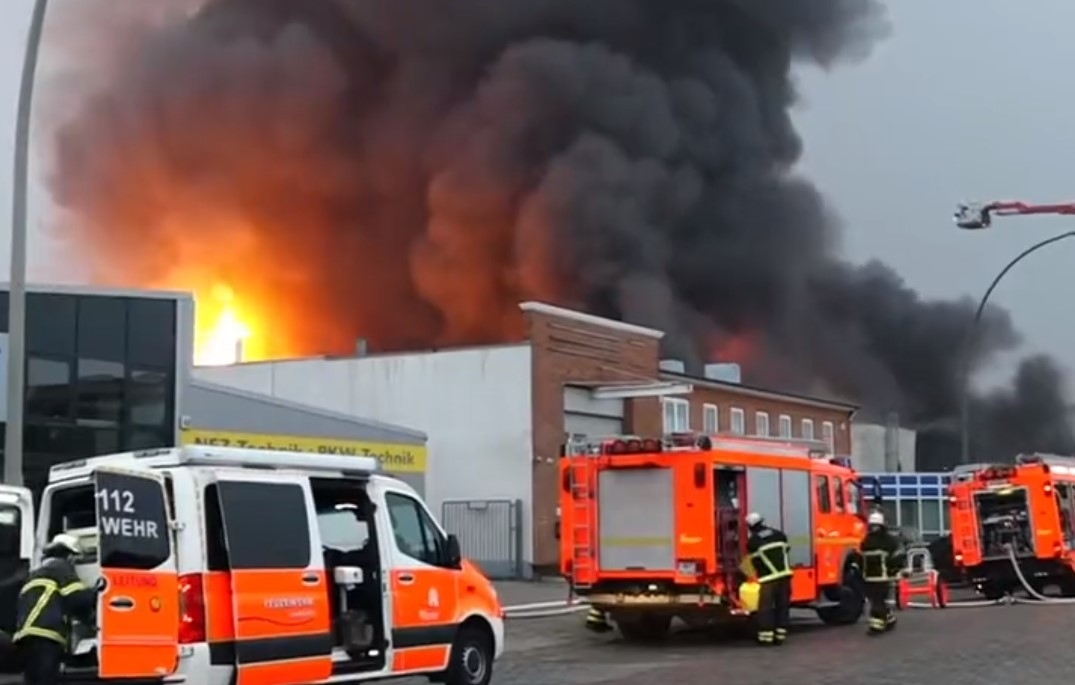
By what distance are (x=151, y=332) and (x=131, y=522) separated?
13478mm

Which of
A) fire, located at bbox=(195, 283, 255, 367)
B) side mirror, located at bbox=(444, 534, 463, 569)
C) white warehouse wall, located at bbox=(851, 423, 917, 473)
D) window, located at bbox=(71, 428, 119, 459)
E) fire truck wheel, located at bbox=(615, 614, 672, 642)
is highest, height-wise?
fire, located at bbox=(195, 283, 255, 367)

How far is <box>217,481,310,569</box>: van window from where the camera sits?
10.2 meters

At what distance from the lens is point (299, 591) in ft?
34.7

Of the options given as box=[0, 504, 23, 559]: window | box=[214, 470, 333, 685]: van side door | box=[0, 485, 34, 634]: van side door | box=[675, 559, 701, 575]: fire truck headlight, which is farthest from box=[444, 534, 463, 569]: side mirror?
box=[675, 559, 701, 575]: fire truck headlight

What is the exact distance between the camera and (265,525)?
10.5 m

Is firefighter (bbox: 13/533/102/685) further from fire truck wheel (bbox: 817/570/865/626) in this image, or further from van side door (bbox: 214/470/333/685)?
fire truck wheel (bbox: 817/570/865/626)

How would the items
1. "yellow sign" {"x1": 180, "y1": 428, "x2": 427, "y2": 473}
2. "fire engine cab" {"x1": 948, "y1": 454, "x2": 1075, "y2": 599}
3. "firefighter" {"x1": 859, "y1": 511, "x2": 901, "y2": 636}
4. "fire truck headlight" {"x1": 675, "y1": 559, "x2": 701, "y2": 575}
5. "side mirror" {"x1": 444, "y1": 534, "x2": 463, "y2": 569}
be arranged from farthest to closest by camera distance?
"yellow sign" {"x1": 180, "y1": 428, "x2": 427, "y2": 473}, "fire engine cab" {"x1": 948, "y1": 454, "x2": 1075, "y2": 599}, "firefighter" {"x1": 859, "y1": 511, "x2": 901, "y2": 636}, "fire truck headlight" {"x1": 675, "y1": 559, "x2": 701, "y2": 575}, "side mirror" {"x1": 444, "y1": 534, "x2": 463, "y2": 569}

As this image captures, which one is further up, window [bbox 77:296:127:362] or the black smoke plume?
the black smoke plume

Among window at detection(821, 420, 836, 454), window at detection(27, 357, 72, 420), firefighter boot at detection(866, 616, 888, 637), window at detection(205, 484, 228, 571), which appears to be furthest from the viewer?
window at detection(821, 420, 836, 454)

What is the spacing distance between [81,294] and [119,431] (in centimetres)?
208

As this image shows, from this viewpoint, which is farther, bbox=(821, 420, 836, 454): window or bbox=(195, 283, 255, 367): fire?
bbox=(821, 420, 836, 454): window

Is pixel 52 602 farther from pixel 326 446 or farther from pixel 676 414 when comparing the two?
pixel 676 414

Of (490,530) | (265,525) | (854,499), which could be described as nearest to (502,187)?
(490,530)

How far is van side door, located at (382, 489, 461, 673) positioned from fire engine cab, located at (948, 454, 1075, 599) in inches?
563
